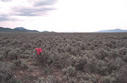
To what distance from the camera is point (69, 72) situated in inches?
208

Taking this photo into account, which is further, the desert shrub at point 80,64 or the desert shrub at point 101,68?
the desert shrub at point 80,64

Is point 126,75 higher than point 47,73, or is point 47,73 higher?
point 126,75

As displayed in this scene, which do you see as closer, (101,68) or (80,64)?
(101,68)

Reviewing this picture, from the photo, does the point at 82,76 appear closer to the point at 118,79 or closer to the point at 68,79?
the point at 68,79

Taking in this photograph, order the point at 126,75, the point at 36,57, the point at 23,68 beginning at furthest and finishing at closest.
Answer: the point at 36,57 < the point at 23,68 < the point at 126,75

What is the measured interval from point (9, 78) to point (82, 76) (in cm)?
322

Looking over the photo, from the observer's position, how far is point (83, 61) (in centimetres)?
635

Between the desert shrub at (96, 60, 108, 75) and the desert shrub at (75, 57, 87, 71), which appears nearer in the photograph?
the desert shrub at (96, 60, 108, 75)

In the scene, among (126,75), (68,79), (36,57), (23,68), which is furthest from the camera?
(36,57)

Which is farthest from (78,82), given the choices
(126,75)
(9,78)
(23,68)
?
(23,68)

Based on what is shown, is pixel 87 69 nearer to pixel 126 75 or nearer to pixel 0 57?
pixel 126 75

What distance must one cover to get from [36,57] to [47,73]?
237 cm

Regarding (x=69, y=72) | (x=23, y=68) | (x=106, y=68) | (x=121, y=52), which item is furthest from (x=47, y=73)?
(x=121, y=52)

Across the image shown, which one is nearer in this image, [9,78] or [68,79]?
[9,78]
